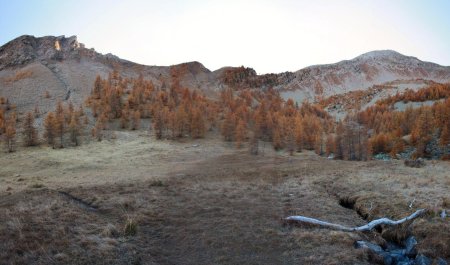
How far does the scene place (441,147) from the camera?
8394 centimetres

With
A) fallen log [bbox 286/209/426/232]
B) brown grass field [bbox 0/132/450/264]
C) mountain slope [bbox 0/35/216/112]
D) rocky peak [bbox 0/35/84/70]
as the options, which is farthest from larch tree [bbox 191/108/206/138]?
rocky peak [bbox 0/35/84/70]

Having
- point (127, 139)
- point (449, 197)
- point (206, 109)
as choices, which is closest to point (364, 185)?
point (449, 197)

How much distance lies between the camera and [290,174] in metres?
39.0

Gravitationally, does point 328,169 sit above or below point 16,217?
below

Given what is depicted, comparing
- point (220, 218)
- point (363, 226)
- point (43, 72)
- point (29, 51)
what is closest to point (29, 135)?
point (220, 218)

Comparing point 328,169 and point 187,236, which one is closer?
point 187,236

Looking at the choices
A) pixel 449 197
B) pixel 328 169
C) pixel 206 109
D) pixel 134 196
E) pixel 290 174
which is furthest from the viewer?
pixel 206 109

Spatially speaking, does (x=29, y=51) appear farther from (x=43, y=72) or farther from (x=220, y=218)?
(x=220, y=218)

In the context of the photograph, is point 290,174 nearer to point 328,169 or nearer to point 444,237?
point 328,169

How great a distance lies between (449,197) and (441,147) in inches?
2841

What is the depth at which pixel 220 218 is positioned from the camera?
21.4 meters

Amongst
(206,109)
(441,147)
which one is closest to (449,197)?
(441,147)

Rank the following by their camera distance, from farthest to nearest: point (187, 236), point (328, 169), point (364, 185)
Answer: point (328, 169) → point (364, 185) → point (187, 236)

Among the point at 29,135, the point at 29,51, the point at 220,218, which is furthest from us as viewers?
the point at 29,51
